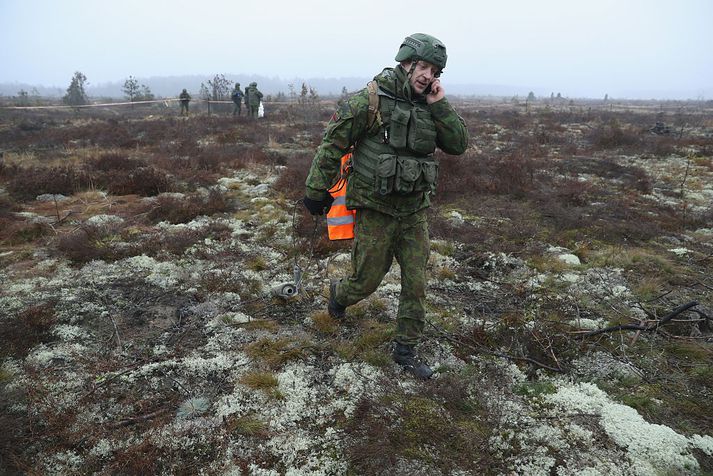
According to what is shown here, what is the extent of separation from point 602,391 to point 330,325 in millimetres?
2461

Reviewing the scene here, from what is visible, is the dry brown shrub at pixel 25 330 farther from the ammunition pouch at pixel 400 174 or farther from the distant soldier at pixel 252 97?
the distant soldier at pixel 252 97

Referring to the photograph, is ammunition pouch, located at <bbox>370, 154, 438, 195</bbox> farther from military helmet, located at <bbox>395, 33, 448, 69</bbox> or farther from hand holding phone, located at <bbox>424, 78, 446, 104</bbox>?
military helmet, located at <bbox>395, 33, 448, 69</bbox>

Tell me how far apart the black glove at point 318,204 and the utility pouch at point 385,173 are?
1.68 ft

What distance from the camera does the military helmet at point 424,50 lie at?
2.99 metres

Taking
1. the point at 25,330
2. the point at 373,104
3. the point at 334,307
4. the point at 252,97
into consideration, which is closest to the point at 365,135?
the point at 373,104

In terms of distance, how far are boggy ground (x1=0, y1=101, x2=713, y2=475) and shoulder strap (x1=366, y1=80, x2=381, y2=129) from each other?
138 centimetres

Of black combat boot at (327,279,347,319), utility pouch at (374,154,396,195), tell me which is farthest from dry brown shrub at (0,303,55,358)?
utility pouch at (374,154,396,195)

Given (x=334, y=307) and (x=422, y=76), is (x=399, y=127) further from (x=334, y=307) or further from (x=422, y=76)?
(x=334, y=307)

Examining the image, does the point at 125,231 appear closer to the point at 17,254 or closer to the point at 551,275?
the point at 17,254

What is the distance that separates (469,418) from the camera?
9.89 ft

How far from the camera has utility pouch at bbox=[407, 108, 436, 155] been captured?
3149 millimetres

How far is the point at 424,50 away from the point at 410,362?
8.33 ft

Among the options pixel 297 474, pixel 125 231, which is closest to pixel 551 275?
pixel 297 474

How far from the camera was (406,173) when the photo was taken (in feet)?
10.3
